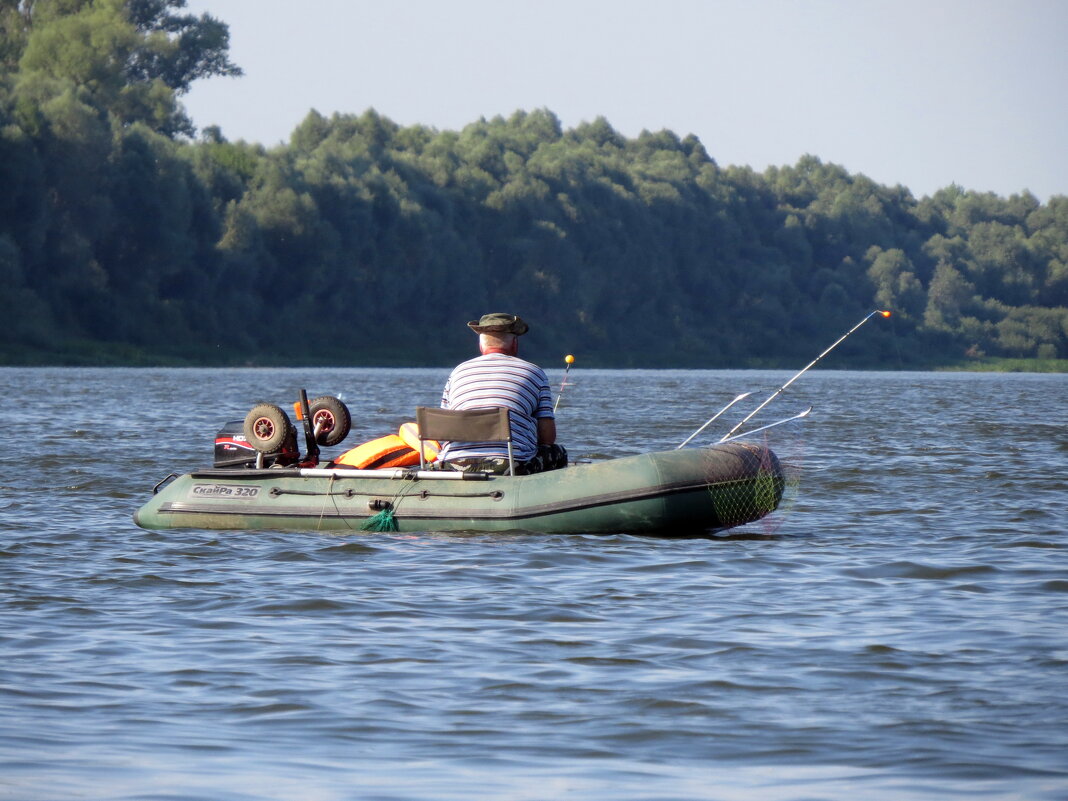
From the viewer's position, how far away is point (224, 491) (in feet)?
34.8

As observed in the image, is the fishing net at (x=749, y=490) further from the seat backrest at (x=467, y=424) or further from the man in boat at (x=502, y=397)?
the seat backrest at (x=467, y=424)

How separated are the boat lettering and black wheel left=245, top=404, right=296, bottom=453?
0.27 metres

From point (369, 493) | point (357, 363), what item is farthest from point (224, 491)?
point (357, 363)

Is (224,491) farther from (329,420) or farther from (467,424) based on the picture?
(467,424)

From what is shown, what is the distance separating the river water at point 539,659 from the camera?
5059mm

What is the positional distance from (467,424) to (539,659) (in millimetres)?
3342

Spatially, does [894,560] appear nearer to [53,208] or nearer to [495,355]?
[495,355]

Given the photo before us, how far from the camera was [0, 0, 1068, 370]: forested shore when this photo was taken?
54906 mm

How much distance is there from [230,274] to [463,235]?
48.4 feet

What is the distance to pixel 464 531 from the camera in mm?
10203

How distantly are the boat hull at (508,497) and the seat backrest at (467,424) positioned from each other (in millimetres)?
317

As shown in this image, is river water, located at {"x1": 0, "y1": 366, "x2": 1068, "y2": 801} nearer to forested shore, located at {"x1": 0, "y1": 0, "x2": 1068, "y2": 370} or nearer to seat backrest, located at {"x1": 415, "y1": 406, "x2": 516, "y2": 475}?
seat backrest, located at {"x1": 415, "y1": 406, "x2": 516, "y2": 475}

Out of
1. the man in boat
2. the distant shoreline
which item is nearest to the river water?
the man in boat

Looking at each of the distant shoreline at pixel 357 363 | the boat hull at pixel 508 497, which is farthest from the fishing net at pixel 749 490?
the distant shoreline at pixel 357 363
